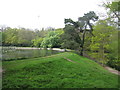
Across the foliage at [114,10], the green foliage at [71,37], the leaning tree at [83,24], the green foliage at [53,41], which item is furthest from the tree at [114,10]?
the green foliage at [53,41]

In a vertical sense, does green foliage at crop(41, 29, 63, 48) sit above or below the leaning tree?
below

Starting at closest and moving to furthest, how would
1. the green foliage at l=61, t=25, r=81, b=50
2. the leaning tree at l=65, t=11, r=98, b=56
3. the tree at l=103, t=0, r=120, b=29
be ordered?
the tree at l=103, t=0, r=120, b=29 < the leaning tree at l=65, t=11, r=98, b=56 < the green foliage at l=61, t=25, r=81, b=50

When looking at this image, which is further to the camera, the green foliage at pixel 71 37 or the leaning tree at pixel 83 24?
the green foliage at pixel 71 37

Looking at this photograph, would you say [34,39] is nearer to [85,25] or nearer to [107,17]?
[85,25]

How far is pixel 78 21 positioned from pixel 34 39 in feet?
44.8

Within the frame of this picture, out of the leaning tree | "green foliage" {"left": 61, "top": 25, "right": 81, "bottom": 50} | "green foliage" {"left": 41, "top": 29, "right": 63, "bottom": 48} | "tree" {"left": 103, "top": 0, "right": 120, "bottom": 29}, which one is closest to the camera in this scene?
"tree" {"left": 103, "top": 0, "right": 120, "bottom": 29}

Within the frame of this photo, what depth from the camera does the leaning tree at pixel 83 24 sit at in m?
12.1

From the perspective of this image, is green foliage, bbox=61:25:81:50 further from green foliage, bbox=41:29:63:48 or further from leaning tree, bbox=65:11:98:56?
green foliage, bbox=41:29:63:48

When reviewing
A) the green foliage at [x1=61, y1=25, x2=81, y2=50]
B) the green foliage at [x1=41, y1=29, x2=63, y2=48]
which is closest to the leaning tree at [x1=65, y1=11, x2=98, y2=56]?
the green foliage at [x1=61, y1=25, x2=81, y2=50]

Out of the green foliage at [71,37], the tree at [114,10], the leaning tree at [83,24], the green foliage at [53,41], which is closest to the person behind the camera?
the tree at [114,10]

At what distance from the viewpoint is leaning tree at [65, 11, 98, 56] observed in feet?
39.7

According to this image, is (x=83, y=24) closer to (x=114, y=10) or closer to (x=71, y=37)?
(x=71, y=37)

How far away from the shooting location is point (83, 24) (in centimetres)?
1246

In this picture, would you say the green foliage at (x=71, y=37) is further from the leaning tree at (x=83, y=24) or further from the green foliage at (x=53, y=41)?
the green foliage at (x=53, y=41)
